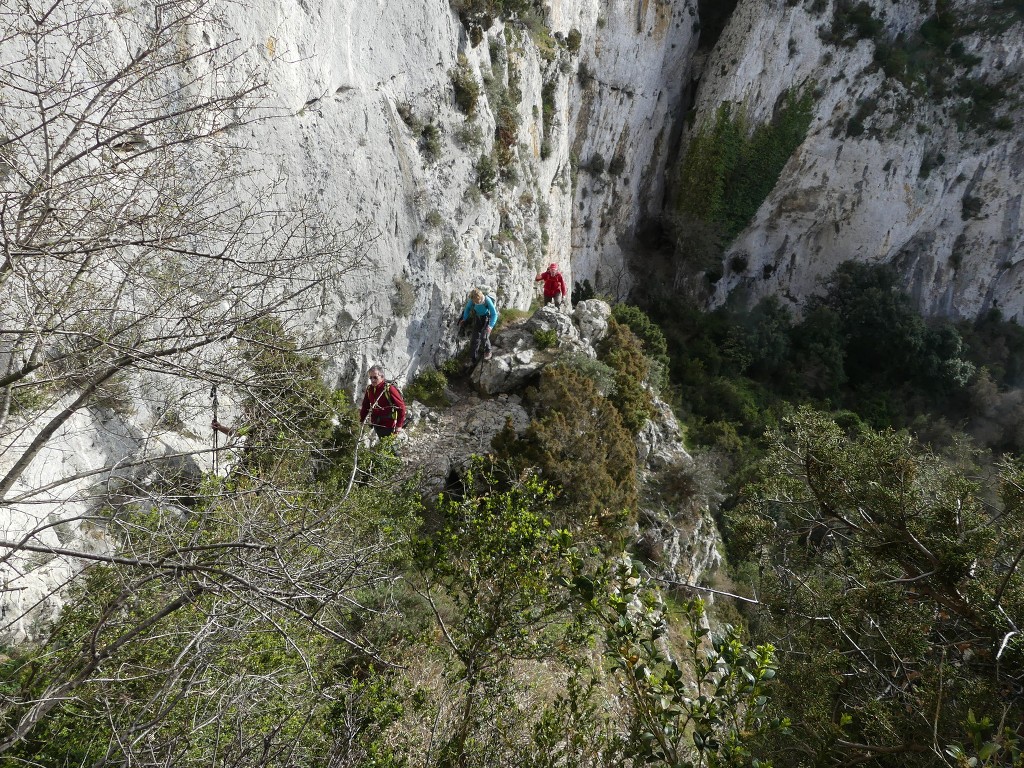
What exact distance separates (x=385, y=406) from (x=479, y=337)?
3174mm

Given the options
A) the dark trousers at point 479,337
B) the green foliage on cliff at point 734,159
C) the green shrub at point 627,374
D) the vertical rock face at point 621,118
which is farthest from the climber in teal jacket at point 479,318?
the green foliage on cliff at point 734,159

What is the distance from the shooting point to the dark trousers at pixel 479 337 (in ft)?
32.7

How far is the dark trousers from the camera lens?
998cm

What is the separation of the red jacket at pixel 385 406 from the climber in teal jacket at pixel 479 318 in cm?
298

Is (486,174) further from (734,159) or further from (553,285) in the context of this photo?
(734,159)

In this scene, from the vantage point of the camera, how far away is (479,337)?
1006 centimetres

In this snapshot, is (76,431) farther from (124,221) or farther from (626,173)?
(626,173)

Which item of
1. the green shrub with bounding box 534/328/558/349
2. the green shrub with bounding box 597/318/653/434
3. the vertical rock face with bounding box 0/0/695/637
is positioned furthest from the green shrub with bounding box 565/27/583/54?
the green shrub with bounding box 534/328/558/349

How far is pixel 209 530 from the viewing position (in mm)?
3898

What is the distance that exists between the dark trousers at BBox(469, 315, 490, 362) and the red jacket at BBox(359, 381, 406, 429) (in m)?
2.94

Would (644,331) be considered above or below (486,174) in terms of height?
below

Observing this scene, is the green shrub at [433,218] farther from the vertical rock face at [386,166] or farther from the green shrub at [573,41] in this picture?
the green shrub at [573,41]

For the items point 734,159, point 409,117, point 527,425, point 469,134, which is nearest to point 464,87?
point 469,134

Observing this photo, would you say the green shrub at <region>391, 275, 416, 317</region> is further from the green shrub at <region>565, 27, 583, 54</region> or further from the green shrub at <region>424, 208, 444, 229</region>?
the green shrub at <region>565, 27, 583, 54</region>
